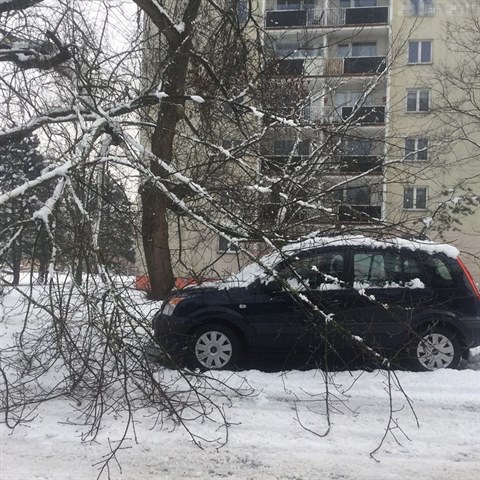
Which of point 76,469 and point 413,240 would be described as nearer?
point 76,469

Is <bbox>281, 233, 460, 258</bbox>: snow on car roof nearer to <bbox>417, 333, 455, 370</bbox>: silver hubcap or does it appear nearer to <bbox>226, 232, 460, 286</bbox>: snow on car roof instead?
<bbox>226, 232, 460, 286</bbox>: snow on car roof

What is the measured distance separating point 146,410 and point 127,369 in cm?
91

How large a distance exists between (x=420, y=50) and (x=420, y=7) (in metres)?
1.96

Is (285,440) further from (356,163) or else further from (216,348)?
(356,163)

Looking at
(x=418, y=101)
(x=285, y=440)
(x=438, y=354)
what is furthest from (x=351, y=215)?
(x=418, y=101)

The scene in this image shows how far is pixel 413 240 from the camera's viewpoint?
6121 mm

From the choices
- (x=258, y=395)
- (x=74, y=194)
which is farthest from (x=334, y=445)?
(x=74, y=194)

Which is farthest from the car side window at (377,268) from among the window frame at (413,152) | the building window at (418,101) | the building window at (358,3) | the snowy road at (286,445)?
the building window at (358,3)

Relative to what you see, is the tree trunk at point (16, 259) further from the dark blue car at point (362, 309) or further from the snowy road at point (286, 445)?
the dark blue car at point (362, 309)

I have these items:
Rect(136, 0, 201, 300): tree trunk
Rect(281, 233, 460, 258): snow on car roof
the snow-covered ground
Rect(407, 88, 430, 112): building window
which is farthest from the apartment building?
the snow-covered ground

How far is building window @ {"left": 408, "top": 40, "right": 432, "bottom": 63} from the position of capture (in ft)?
85.8

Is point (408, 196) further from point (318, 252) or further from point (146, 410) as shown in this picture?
point (146, 410)

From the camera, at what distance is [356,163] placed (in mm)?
8773

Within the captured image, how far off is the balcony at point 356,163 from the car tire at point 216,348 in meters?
3.34
